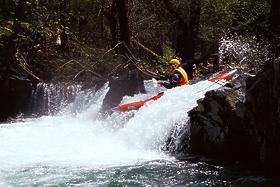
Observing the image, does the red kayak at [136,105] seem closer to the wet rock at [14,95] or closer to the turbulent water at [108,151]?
the turbulent water at [108,151]

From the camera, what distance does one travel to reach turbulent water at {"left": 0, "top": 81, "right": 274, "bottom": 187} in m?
6.55

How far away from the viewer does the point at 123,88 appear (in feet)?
41.5

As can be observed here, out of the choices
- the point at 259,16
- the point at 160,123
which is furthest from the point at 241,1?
the point at 160,123

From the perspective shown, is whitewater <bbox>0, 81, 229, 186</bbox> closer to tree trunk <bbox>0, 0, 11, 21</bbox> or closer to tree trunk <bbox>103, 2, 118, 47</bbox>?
tree trunk <bbox>103, 2, 118, 47</bbox>

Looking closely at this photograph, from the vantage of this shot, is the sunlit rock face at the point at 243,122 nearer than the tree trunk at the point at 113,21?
Yes

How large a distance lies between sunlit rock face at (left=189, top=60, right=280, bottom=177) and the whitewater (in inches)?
27.5

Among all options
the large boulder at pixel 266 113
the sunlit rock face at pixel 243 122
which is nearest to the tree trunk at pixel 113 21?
the sunlit rock face at pixel 243 122

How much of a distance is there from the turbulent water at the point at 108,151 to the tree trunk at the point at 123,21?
248 centimetres

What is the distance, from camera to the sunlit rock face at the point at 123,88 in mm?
12578

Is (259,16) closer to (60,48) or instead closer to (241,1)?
(241,1)

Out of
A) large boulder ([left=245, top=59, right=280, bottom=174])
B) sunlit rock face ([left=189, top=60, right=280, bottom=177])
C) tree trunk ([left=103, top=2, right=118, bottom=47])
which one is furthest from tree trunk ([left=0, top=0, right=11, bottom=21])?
large boulder ([left=245, top=59, right=280, bottom=174])

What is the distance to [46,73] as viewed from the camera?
15.0 meters

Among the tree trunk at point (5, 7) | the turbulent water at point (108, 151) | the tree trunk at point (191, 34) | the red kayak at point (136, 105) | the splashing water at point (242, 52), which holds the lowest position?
the turbulent water at point (108, 151)

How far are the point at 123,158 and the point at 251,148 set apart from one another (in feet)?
7.85
